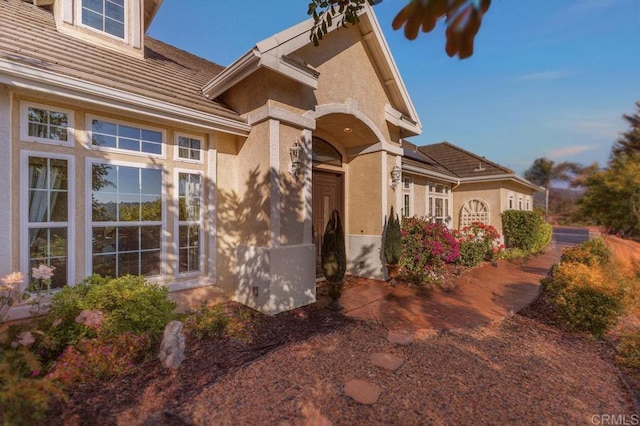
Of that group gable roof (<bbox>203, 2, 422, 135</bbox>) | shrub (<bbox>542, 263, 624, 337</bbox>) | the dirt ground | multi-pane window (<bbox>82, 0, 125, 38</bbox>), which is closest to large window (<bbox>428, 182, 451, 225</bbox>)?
gable roof (<bbox>203, 2, 422, 135</bbox>)

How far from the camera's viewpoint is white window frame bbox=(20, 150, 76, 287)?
13.5 feet

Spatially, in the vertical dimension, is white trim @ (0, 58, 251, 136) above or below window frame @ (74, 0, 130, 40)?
below

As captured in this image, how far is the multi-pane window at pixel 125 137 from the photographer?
477cm

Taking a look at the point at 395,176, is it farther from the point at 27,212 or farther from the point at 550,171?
the point at 550,171

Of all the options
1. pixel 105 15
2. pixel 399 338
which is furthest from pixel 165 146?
pixel 399 338

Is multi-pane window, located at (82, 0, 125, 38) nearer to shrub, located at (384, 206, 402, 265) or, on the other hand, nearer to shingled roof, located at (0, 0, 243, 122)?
shingled roof, located at (0, 0, 243, 122)

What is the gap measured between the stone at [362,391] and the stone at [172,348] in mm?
2264

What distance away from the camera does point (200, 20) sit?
8.65 m

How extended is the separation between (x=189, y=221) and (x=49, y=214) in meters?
2.09

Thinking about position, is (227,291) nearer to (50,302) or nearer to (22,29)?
(50,302)

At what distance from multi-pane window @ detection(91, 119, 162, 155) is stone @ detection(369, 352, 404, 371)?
522 centimetres

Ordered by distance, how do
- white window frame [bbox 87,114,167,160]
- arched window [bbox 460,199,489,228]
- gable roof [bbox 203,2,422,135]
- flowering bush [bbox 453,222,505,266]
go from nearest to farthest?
white window frame [bbox 87,114,167,160] < gable roof [bbox 203,2,422,135] < flowering bush [bbox 453,222,505,266] < arched window [bbox 460,199,489,228]

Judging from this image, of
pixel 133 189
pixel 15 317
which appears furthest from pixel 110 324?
pixel 133 189

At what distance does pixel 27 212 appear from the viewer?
4.15 metres
